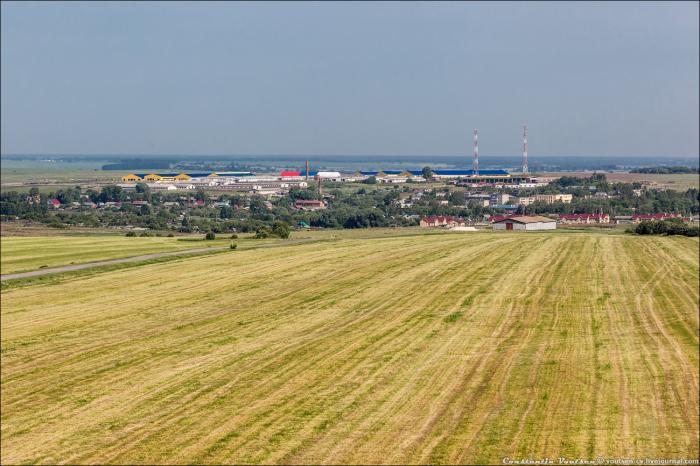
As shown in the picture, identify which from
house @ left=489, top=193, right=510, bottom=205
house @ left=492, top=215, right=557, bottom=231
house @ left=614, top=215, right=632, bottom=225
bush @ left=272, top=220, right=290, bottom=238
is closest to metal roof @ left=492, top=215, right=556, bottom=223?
house @ left=492, top=215, right=557, bottom=231

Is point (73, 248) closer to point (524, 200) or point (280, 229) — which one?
point (280, 229)

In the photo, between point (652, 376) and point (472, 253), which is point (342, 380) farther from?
point (472, 253)

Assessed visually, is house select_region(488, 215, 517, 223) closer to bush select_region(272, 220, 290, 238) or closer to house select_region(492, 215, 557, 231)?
house select_region(492, 215, 557, 231)

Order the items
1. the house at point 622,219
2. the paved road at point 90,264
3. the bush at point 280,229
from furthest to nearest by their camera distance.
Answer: the bush at point 280,229
the paved road at point 90,264
the house at point 622,219

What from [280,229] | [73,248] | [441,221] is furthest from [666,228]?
[73,248]

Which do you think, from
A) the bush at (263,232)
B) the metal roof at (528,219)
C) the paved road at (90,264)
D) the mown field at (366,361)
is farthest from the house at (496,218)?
the paved road at (90,264)

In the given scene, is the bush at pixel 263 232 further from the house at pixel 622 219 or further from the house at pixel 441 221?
the house at pixel 622 219
